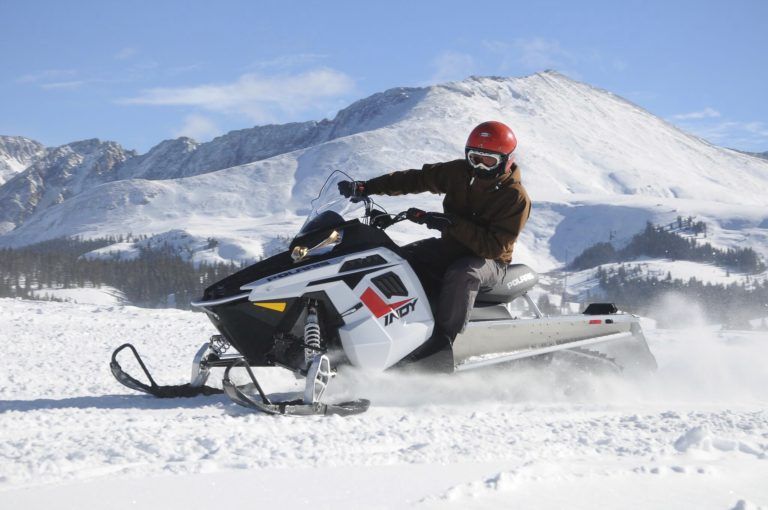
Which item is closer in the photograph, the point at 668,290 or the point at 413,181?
the point at 413,181

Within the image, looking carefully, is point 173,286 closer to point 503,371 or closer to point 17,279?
point 17,279

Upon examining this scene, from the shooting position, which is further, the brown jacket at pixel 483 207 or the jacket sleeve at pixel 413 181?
the jacket sleeve at pixel 413 181

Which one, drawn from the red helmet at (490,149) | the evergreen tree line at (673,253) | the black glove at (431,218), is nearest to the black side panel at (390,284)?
the black glove at (431,218)

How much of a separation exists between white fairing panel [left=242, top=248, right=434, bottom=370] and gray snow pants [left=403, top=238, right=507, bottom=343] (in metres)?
0.13

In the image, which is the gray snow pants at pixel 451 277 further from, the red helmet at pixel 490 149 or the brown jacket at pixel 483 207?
the red helmet at pixel 490 149

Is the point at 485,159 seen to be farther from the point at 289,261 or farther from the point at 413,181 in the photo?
the point at 289,261

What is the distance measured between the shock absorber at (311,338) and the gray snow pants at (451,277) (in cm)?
102

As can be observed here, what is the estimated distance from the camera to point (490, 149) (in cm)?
538

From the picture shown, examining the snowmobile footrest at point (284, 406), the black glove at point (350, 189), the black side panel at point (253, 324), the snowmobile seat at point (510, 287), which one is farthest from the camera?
the snowmobile seat at point (510, 287)

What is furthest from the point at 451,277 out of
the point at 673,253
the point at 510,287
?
the point at 673,253

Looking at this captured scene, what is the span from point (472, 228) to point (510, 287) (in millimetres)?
839

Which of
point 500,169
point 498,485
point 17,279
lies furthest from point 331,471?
point 17,279

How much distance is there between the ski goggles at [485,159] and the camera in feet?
17.7

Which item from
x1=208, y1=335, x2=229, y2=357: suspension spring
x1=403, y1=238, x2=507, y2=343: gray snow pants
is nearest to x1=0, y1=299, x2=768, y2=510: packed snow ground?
x1=208, y1=335, x2=229, y2=357: suspension spring
